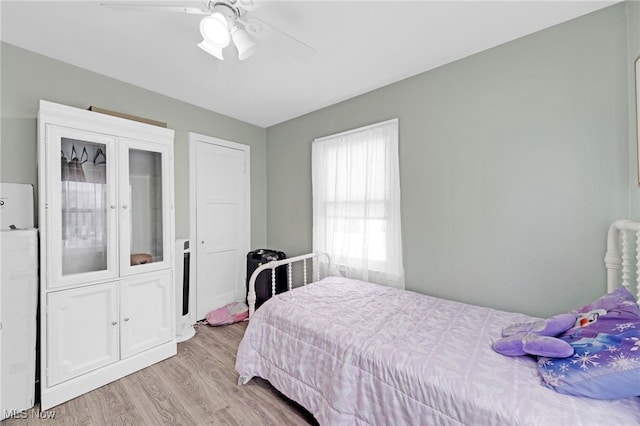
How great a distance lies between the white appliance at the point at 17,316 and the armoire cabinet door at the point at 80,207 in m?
0.10

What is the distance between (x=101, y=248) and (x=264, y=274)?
59.7 inches

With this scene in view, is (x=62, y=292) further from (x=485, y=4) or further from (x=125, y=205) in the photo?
(x=485, y=4)

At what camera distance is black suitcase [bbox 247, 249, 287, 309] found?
3064 millimetres

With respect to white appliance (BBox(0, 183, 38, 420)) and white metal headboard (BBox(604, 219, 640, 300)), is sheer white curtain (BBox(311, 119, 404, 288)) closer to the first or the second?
white metal headboard (BBox(604, 219, 640, 300))

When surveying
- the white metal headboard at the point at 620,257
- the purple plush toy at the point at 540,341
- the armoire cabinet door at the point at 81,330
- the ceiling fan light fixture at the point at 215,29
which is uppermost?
the ceiling fan light fixture at the point at 215,29

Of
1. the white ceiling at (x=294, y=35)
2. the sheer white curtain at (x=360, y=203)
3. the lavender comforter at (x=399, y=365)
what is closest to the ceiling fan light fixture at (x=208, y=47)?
the white ceiling at (x=294, y=35)

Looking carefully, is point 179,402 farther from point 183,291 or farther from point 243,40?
point 243,40

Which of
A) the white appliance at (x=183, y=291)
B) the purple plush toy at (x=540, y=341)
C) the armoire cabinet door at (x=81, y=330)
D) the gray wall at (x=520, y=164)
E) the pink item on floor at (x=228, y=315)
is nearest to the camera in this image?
the purple plush toy at (x=540, y=341)

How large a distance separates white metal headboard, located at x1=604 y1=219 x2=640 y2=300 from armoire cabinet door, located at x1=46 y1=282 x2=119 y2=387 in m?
3.34

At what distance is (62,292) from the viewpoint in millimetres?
1854

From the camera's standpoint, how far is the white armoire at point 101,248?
1.81m

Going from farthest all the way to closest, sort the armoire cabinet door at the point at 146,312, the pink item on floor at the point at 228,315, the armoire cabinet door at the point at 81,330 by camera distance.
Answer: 1. the pink item on floor at the point at 228,315
2. the armoire cabinet door at the point at 146,312
3. the armoire cabinet door at the point at 81,330

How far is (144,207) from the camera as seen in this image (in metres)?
2.34

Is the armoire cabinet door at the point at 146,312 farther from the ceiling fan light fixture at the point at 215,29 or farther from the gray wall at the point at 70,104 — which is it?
the ceiling fan light fixture at the point at 215,29
